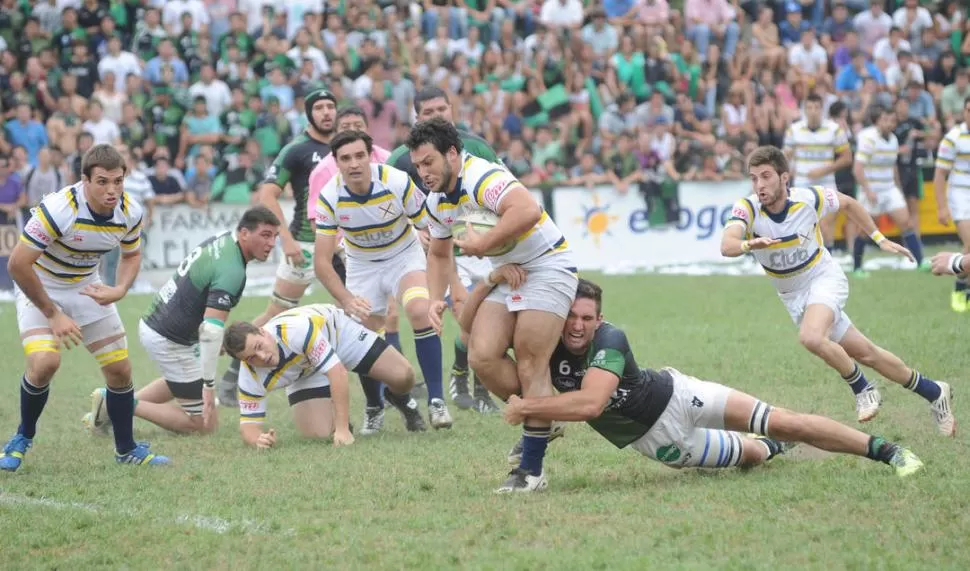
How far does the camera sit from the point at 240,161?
1936 centimetres

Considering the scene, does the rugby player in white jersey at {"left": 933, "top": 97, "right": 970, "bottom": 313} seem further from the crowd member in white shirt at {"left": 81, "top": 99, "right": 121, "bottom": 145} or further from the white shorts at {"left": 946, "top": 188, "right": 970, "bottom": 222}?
the crowd member in white shirt at {"left": 81, "top": 99, "right": 121, "bottom": 145}

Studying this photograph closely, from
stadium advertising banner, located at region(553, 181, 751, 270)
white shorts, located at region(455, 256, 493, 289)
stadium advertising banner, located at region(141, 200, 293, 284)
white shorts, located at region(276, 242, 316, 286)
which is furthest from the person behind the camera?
stadium advertising banner, located at region(553, 181, 751, 270)

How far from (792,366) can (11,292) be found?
36.4 feet

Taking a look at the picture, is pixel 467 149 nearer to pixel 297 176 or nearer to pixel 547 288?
pixel 297 176

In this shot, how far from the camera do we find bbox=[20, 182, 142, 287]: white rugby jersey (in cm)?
823

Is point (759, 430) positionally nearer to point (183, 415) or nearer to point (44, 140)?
point (183, 415)

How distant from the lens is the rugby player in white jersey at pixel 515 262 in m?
7.21

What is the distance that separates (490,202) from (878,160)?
1203cm

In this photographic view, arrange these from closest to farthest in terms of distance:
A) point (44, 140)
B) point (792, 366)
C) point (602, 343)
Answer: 1. point (602, 343)
2. point (792, 366)
3. point (44, 140)

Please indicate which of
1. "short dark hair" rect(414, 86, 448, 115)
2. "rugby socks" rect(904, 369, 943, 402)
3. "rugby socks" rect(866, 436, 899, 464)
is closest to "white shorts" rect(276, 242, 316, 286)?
"short dark hair" rect(414, 86, 448, 115)

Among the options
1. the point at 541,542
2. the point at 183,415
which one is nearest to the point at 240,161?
the point at 183,415

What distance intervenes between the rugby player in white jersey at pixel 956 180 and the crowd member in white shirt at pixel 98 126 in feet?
36.6

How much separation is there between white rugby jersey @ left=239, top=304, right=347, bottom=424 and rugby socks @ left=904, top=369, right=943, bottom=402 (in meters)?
3.81

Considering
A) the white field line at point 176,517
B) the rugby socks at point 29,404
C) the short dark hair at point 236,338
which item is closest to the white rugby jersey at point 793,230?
the short dark hair at point 236,338
